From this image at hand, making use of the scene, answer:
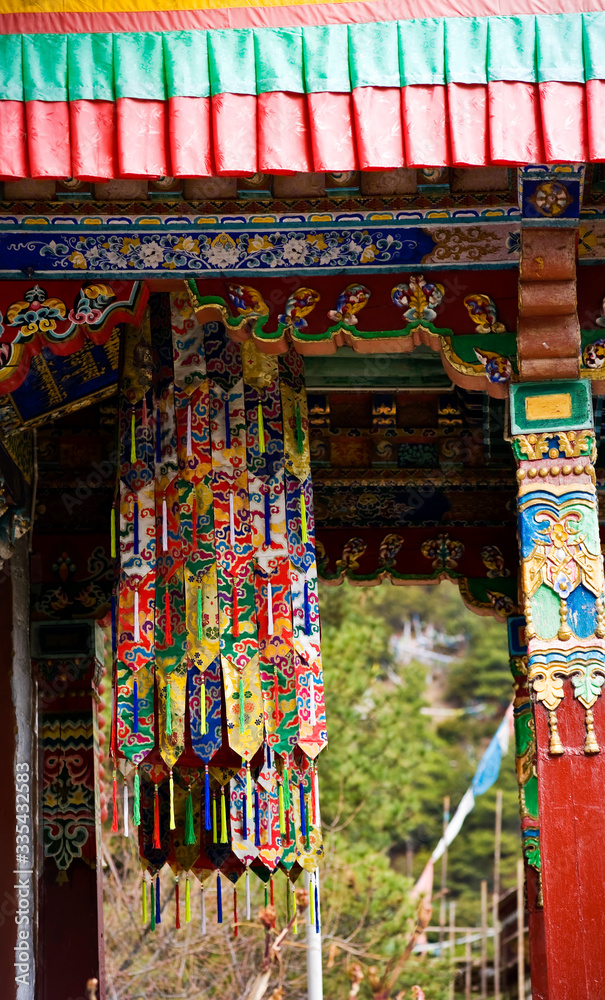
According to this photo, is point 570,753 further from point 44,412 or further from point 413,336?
point 44,412

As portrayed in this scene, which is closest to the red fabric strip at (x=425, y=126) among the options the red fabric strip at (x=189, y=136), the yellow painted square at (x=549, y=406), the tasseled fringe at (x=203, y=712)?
the red fabric strip at (x=189, y=136)

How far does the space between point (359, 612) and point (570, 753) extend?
9874 millimetres

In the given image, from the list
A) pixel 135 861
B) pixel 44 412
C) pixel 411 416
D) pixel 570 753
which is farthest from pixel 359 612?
pixel 570 753

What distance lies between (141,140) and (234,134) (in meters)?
0.28

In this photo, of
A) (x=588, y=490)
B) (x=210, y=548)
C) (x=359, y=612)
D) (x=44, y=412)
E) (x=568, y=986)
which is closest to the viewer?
(x=568, y=986)

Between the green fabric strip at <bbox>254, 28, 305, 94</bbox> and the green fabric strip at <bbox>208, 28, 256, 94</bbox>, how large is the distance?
0.02 meters

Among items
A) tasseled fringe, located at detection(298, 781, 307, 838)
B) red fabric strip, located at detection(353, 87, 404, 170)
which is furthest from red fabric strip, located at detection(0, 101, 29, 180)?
tasseled fringe, located at detection(298, 781, 307, 838)

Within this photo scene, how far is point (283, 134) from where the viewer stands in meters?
4.00

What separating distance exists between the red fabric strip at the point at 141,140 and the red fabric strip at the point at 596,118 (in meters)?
1.24

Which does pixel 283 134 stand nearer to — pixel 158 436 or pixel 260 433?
pixel 260 433

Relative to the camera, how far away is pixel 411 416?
633cm

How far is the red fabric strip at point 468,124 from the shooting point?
3.96 metres

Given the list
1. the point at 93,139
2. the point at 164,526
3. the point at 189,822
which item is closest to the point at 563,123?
the point at 93,139

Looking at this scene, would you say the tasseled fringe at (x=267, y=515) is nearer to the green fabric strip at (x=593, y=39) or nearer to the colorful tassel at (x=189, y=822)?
the colorful tassel at (x=189, y=822)
